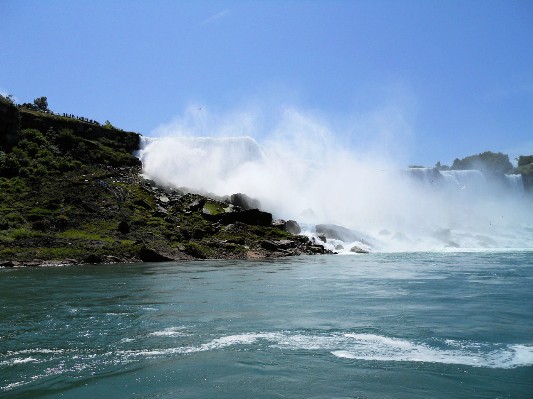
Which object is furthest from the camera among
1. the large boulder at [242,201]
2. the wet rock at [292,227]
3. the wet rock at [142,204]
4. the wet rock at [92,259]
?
the large boulder at [242,201]

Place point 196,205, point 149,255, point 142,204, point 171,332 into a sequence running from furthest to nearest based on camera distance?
1. point 196,205
2. point 142,204
3. point 149,255
4. point 171,332

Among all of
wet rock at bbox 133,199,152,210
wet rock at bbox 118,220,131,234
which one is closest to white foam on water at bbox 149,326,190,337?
wet rock at bbox 118,220,131,234

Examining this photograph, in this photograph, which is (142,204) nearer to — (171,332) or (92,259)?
(92,259)

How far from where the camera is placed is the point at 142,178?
297 ft

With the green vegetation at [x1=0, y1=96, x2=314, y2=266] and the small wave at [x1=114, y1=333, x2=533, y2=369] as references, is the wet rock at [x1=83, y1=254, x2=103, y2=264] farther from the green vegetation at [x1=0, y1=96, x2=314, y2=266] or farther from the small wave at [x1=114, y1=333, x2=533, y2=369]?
the small wave at [x1=114, y1=333, x2=533, y2=369]

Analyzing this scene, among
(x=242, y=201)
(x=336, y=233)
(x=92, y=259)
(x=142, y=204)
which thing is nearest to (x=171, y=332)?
(x=92, y=259)

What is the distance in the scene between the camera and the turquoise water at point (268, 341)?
1120 centimetres

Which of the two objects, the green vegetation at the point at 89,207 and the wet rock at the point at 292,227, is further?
the wet rock at the point at 292,227

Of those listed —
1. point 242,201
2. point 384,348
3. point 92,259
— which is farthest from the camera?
point 242,201

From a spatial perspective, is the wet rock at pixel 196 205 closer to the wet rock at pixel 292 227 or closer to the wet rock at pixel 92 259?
the wet rock at pixel 292 227

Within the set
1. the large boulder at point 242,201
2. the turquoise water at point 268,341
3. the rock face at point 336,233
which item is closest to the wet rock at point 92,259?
the turquoise water at point 268,341

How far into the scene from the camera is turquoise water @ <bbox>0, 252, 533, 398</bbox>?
11.2 m

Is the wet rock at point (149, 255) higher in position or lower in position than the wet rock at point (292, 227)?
lower

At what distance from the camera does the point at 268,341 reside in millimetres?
15352
